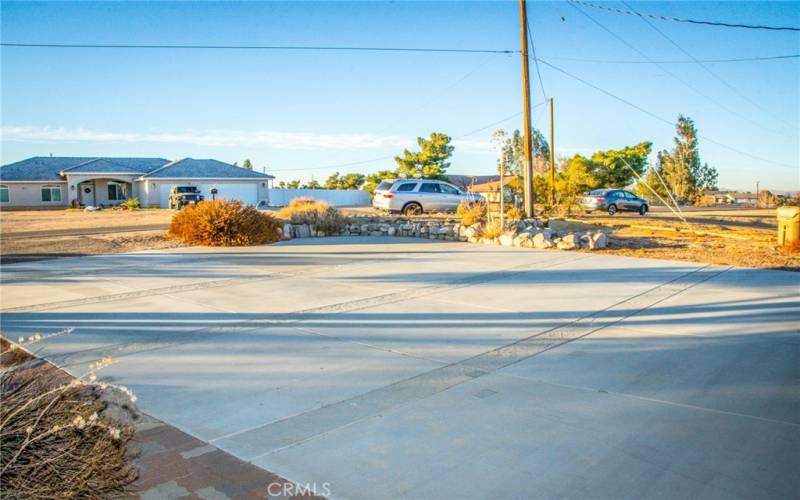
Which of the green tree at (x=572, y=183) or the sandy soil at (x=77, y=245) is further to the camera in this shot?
the green tree at (x=572, y=183)

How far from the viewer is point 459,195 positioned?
24.8 metres

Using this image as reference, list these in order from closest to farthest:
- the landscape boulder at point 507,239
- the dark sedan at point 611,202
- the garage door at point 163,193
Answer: the landscape boulder at point 507,239, the dark sedan at point 611,202, the garage door at point 163,193

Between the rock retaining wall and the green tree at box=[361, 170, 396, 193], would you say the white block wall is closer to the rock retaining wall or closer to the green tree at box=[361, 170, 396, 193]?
the green tree at box=[361, 170, 396, 193]

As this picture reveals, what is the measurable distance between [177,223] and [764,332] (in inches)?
566

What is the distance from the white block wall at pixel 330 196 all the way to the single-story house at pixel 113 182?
2.87 m

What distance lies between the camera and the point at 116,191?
48844 mm

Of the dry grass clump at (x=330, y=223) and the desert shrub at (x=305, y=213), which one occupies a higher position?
the desert shrub at (x=305, y=213)

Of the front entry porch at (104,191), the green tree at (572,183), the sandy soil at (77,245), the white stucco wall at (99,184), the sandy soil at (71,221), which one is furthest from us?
the front entry porch at (104,191)

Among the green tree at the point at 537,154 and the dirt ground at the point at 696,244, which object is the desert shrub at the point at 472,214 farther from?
the green tree at the point at 537,154

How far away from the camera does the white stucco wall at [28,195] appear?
4556cm

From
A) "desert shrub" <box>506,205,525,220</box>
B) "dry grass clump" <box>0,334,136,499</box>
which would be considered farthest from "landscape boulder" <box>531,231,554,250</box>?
"dry grass clump" <box>0,334,136,499</box>

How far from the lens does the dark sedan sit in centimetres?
3047

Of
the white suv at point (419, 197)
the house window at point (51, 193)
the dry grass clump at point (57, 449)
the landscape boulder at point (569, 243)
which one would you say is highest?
the house window at point (51, 193)

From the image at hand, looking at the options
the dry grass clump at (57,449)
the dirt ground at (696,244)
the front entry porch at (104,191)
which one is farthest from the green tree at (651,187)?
the dry grass clump at (57,449)
